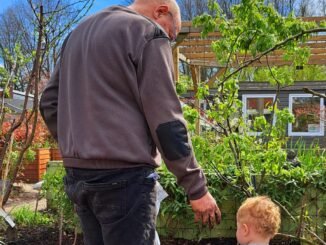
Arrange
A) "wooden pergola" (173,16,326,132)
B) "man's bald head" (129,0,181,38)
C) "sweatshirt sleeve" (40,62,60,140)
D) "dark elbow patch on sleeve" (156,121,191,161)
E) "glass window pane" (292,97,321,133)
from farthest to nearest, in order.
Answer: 1. "glass window pane" (292,97,321,133)
2. "wooden pergola" (173,16,326,132)
3. "sweatshirt sleeve" (40,62,60,140)
4. "man's bald head" (129,0,181,38)
5. "dark elbow patch on sleeve" (156,121,191,161)

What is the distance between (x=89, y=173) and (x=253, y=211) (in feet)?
3.05

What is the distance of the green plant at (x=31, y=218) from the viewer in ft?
18.6

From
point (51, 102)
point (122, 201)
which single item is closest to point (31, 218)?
point (51, 102)

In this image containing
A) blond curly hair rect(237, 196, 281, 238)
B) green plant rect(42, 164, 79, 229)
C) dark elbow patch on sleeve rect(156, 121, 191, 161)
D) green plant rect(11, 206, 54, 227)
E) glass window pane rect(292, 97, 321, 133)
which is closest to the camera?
dark elbow patch on sleeve rect(156, 121, 191, 161)

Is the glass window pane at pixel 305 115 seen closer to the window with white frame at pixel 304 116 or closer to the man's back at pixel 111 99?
the window with white frame at pixel 304 116

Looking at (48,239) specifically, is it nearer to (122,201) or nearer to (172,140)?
(122,201)

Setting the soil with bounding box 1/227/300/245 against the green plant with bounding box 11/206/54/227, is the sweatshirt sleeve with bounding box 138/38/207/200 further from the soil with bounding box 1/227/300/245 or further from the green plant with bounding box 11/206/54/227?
the green plant with bounding box 11/206/54/227

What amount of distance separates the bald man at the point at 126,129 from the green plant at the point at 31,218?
3858mm

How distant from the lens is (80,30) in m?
2.14

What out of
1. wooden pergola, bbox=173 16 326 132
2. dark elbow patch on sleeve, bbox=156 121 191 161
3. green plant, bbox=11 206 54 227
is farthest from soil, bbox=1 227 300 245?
wooden pergola, bbox=173 16 326 132

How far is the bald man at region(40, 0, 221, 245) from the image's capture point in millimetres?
1902

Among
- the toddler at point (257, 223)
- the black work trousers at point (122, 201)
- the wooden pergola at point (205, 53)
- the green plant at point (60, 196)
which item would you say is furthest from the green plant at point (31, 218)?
the wooden pergola at point (205, 53)

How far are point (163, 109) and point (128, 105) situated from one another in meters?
0.15

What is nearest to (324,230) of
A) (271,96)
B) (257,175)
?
(257,175)
